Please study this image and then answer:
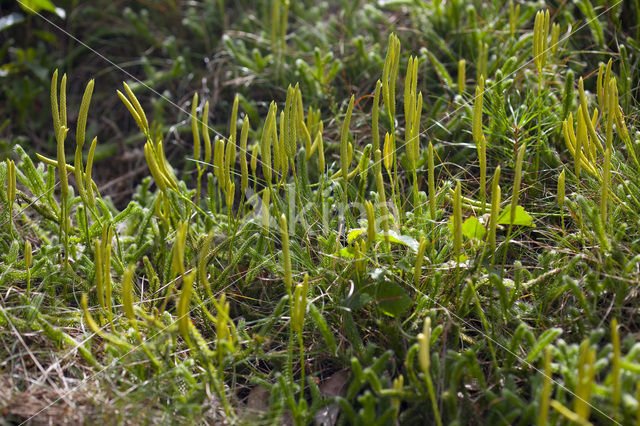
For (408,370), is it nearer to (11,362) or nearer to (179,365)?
(179,365)

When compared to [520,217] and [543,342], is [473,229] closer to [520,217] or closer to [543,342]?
[520,217]

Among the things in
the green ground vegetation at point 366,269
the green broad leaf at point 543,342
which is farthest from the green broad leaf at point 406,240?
the green broad leaf at point 543,342

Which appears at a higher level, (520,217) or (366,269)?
(520,217)

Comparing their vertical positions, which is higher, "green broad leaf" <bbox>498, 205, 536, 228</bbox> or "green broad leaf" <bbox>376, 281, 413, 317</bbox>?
"green broad leaf" <bbox>498, 205, 536, 228</bbox>

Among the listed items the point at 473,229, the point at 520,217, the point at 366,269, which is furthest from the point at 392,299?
the point at 520,217

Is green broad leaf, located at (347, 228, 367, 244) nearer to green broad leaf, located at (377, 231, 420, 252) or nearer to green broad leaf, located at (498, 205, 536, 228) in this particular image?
green broad leaf, located at (377, 231, 420, 252)

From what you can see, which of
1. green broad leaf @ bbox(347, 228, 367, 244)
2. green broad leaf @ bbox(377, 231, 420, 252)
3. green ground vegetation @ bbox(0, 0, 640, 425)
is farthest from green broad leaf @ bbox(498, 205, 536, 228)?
green broad leaf @ bbox(347, 228, 367, 244)
